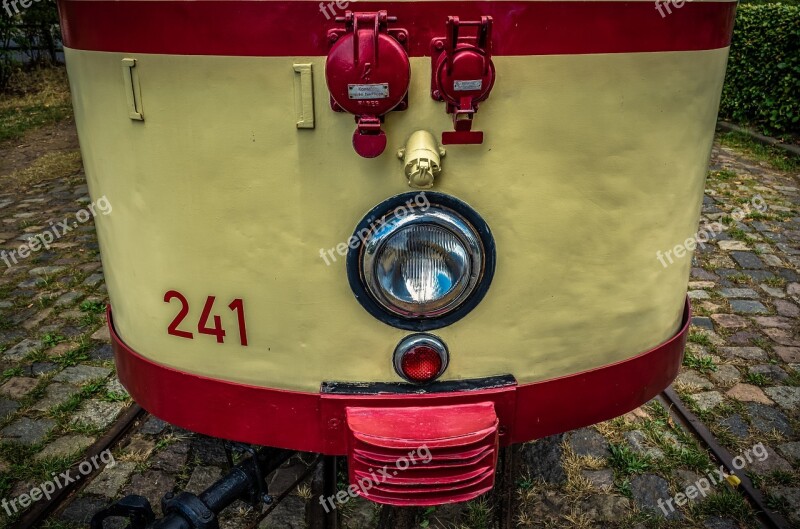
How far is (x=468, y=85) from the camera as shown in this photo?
1.33m

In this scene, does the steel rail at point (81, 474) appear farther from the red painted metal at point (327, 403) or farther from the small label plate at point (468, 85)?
the small label plate at point (468, 85)

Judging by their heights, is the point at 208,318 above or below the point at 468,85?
below

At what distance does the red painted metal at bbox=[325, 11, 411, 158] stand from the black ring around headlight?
24 cm

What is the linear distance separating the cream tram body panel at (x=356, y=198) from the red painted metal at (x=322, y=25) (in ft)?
0.09

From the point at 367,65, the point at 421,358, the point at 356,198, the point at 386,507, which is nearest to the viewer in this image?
the point at 367,65

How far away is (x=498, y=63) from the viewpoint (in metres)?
1.40

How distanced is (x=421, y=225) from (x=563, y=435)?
1.71 metres

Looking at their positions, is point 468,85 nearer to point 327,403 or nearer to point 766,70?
point 327,403

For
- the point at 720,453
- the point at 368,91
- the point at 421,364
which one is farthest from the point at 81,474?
the point at 720,453

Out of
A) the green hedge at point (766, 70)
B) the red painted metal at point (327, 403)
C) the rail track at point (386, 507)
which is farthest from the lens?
the green hedge at point (766, 70)

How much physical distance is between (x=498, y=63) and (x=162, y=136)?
0.79 metres

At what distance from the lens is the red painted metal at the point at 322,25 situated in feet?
4.37

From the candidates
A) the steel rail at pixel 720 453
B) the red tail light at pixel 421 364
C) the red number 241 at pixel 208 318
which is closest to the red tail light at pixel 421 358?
the red tail light at pixel 421 364

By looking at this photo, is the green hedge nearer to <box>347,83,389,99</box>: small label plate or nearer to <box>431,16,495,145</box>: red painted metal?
<box>431,16,495,145</box>: red painted metal
